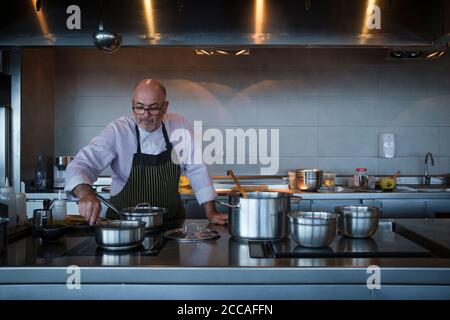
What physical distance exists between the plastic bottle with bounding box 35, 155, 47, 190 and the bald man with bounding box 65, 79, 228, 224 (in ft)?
5.51

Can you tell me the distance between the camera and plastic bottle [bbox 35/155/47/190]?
3.81 meters

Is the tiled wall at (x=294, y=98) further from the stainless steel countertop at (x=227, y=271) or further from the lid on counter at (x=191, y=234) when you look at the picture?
the stainless steel countertop at (x=227, y=271)

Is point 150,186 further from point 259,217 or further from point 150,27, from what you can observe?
point 150,27

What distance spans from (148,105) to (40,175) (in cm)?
201

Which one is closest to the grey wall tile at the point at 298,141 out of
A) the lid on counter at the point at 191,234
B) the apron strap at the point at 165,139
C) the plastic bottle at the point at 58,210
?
the apron strap at the point at 165,139

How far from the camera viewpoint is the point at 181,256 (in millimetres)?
1406

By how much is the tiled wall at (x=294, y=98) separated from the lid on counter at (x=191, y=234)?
245 centimetres

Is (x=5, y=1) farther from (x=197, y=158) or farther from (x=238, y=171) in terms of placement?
(x=238, y=171)

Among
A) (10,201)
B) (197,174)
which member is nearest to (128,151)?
(197,174)

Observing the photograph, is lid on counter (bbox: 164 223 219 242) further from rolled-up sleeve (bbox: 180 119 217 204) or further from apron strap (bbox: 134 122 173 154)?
apron strap (bbox: 134 122 173 154)

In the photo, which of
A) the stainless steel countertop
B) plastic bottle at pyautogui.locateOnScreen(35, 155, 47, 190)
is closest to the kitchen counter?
the stainless steel countertop

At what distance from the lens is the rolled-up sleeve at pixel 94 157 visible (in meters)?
2.07

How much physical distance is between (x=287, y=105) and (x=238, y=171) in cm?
78

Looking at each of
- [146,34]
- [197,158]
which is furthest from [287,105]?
[197,158]
